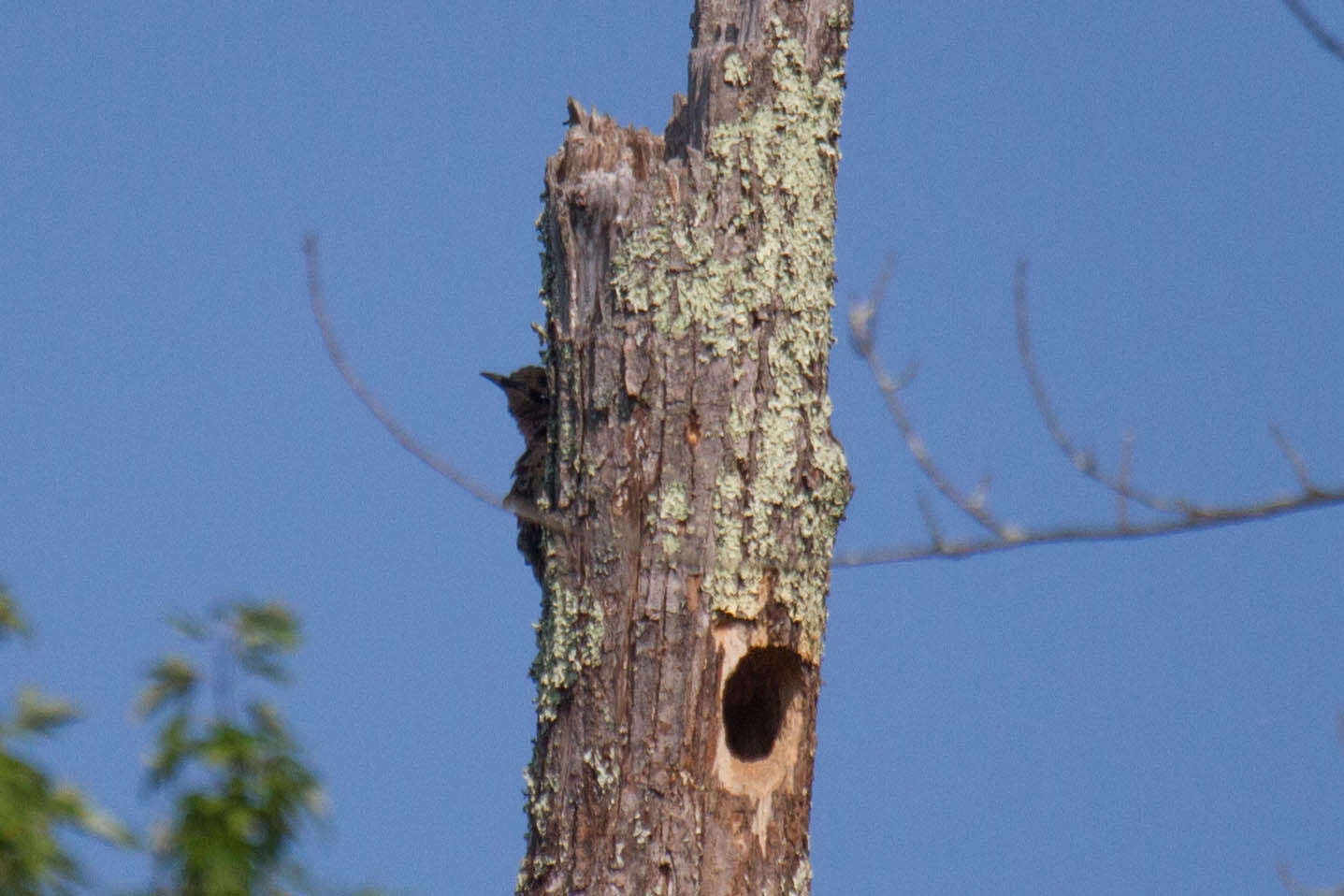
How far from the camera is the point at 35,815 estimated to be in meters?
3.54

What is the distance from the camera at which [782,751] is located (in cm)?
399

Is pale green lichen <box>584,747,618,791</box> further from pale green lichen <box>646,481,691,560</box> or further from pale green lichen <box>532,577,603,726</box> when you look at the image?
pale green lichen <box>646,481,691,560</box>

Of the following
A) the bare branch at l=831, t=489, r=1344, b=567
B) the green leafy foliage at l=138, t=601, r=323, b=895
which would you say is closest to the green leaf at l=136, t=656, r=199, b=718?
the green leafy foliage at l=138, t=601, r=323, b=895

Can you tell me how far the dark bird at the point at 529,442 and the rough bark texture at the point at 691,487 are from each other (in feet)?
1.03

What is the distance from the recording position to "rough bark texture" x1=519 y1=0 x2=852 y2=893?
382 centimetres

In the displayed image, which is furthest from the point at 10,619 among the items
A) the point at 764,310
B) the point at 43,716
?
the point at 764,310

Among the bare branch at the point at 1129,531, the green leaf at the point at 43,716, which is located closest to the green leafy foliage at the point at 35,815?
the green leaf at the point at 43,716

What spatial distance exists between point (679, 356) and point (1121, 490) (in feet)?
4.89

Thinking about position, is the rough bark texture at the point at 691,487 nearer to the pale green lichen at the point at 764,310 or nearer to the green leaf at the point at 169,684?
the pale green lichen at the point at 764,310

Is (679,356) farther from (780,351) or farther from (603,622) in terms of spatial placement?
(603,622)

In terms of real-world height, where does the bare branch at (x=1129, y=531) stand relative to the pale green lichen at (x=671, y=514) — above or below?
below

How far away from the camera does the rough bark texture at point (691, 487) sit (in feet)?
12.5

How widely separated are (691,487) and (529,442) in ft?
3.92

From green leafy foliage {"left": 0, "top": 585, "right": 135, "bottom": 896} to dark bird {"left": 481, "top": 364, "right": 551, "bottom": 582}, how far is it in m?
1.18
